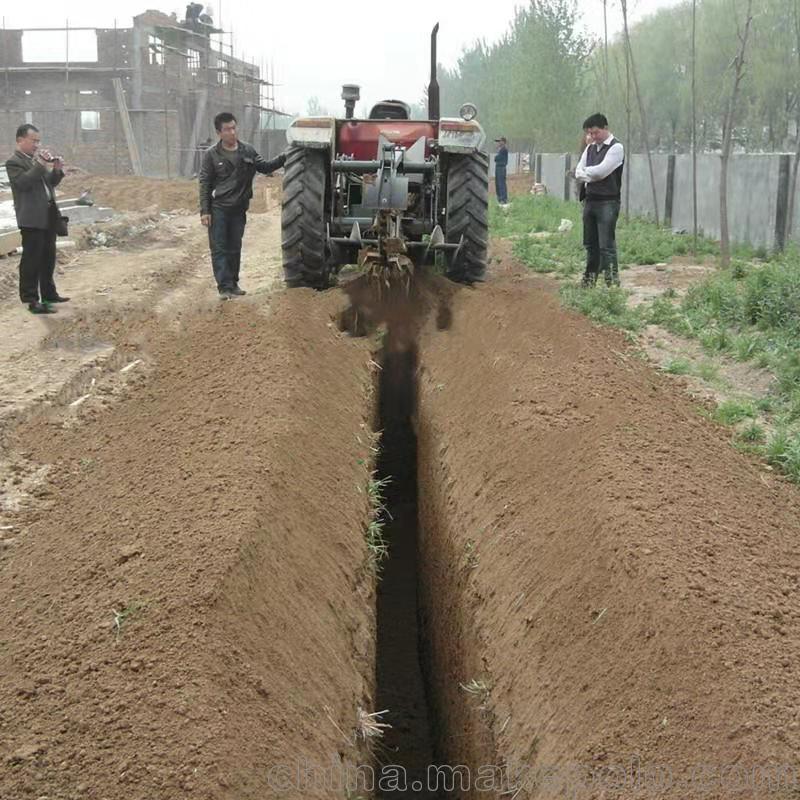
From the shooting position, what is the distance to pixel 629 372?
21.4ft

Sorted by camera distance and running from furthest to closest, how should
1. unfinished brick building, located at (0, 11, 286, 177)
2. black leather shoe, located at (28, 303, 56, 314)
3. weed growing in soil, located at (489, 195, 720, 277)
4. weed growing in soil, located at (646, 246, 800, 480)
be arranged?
unfinished brick building, located at (0, 11, 286, 177) < weed growing in soil, located at (489, 195, 720, 277) < black leather shoe, located at (28, 303, 56, 314) < weed growing in soil, located at (646, 246, 800, 480)

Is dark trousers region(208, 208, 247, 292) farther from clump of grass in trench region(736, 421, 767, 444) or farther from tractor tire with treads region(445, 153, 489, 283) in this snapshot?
clump of grass in trench region(736, 421, 767, 444)

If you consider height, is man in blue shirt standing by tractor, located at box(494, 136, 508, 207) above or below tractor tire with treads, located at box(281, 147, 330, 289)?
above

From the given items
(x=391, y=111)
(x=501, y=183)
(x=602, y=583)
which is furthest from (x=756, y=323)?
(x=501, y=183)

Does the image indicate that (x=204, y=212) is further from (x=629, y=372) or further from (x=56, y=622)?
(x=56, y=622)

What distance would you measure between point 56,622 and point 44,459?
7.32ft

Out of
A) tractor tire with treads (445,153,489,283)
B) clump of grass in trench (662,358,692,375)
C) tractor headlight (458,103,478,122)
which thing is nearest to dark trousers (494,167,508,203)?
tractor headlight (458,103,478,122)

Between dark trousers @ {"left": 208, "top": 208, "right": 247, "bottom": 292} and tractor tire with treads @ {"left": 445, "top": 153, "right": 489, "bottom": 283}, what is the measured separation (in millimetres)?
1852

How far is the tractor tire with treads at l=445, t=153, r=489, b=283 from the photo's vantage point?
28.9ft

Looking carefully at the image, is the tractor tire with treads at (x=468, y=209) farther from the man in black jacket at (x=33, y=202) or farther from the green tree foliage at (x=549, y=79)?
the green tree foliage at (x=549, y=79)

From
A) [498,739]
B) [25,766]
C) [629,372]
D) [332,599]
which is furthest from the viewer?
[629,372]

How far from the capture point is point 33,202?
894cm

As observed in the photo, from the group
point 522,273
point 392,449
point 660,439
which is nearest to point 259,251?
point 522,273

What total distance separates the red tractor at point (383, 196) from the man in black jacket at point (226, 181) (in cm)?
44
